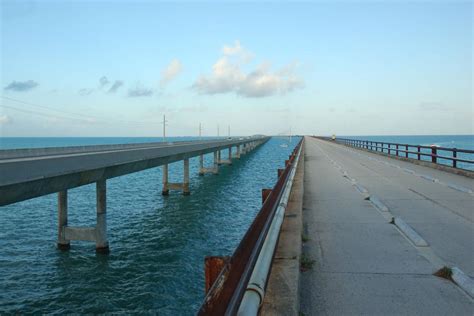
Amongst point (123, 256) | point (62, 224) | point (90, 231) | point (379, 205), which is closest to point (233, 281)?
point (379, 205)

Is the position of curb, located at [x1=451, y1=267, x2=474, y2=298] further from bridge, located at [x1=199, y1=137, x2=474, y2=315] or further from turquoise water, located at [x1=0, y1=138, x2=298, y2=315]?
turquoise water, located at [x1=0, y1=138, x2=298, y2=315]

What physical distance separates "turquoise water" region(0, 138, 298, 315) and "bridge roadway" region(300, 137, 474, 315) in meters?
4.41

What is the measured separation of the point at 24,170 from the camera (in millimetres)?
8945

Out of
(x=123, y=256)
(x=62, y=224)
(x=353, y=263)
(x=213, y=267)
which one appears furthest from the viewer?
(x=62, y=224)

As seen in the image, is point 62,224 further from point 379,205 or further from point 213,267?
point 213,267

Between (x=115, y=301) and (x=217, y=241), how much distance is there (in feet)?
19.7

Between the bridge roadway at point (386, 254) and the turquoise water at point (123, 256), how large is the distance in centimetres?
441

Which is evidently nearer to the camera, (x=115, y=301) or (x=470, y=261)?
(x=470, y=261)

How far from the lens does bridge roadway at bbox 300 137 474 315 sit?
13.9 feet

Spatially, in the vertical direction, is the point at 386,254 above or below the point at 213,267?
below

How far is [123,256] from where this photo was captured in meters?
13.9

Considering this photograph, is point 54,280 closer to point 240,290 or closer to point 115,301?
point 115,301

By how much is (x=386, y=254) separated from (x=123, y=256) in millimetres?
10431

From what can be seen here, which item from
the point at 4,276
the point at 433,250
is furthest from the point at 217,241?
the point at 433,250
